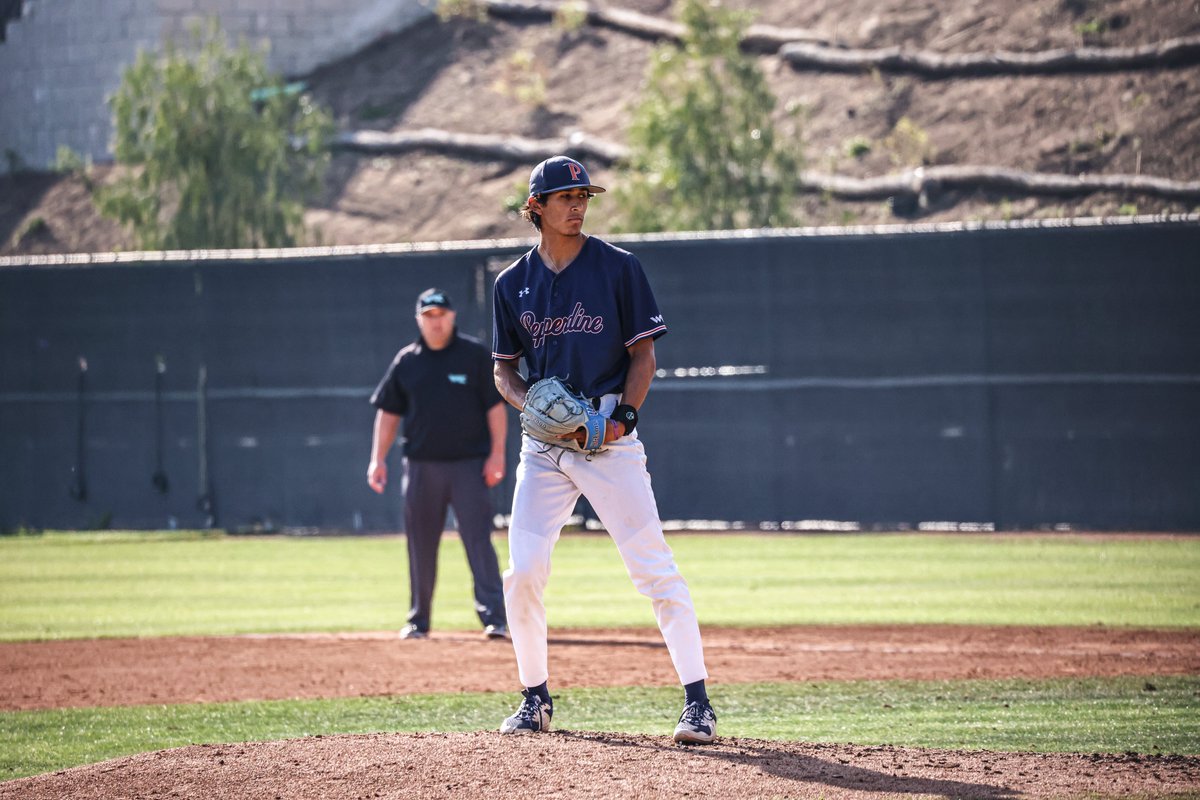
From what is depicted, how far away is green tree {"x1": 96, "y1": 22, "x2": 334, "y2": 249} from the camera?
937 inches

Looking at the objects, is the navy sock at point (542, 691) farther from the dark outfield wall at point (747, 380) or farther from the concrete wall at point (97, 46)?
the concrete wall at point (97, 46)

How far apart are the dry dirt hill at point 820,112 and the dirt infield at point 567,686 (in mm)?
15745

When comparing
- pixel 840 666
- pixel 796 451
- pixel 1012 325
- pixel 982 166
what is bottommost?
pixel 840 666

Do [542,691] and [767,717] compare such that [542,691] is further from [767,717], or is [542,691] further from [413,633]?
[413,633]

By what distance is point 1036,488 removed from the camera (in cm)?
1449

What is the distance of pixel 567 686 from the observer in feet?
24.7

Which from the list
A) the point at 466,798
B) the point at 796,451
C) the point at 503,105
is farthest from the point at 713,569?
the point at 503,105

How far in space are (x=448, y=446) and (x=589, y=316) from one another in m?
4.27

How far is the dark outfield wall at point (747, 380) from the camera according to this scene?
14.3 metres

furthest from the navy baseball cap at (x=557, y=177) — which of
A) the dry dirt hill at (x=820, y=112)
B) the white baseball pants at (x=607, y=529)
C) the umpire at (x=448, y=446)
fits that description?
the dry dirt hill at (x=820, y=112)

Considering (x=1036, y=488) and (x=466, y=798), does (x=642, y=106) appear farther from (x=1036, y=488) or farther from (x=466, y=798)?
(x=466, y=798)

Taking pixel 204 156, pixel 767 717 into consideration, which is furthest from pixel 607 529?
pixel 204 156

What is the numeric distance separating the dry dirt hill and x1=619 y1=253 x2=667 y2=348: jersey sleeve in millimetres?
18586

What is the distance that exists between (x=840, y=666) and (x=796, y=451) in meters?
7.18
